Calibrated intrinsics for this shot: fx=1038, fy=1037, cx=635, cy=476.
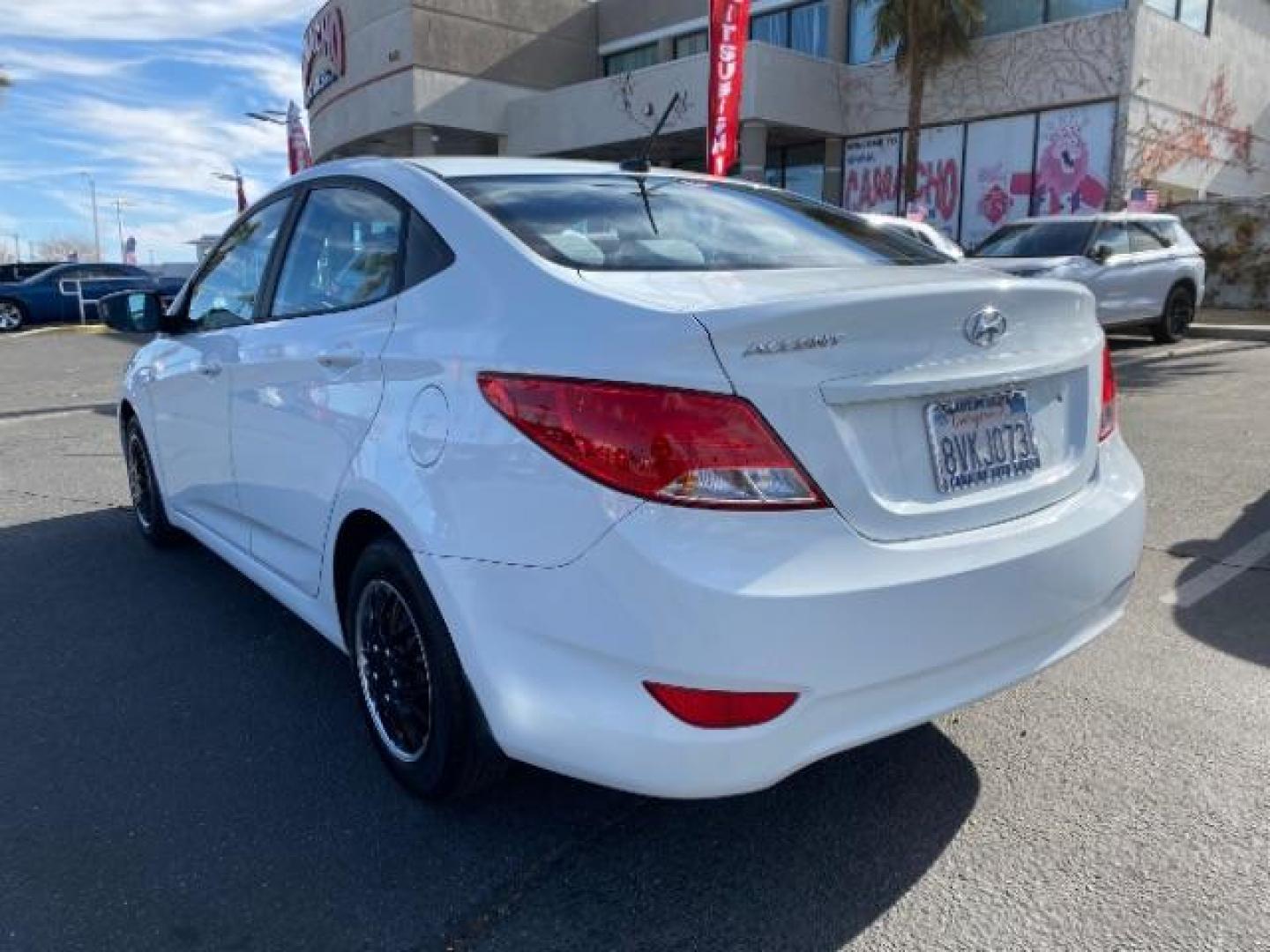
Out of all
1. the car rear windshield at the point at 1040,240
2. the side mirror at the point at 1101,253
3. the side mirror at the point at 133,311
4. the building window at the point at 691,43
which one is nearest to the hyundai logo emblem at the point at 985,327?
the side mirror at the point at 133,311

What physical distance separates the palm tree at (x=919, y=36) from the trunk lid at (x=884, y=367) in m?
20.4

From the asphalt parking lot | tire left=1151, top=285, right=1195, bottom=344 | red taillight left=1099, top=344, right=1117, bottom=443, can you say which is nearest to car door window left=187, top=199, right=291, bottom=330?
the asphalt parking lot

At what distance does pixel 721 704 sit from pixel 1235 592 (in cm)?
315

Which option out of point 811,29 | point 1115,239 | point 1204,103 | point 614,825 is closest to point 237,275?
point 614,825

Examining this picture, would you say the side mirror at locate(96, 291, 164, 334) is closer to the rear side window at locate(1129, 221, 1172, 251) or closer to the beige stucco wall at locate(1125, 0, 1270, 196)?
the rear side window at locate(1129, 221, 1172, 251)

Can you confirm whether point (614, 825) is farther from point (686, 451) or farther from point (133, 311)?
point (133, 311)

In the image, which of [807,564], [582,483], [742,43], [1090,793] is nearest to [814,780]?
[1090,793]

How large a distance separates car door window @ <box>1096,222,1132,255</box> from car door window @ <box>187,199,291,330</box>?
1112 cm

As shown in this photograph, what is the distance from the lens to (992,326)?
2336 millimetres

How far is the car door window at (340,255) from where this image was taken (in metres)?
2.87

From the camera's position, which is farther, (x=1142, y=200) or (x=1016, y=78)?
(x=1016, y=78)

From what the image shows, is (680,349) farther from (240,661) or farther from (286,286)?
(240,661)

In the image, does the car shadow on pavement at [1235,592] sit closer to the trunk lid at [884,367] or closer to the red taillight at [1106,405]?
the red taillight at [1106,405]

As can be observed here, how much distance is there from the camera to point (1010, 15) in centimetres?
2159
